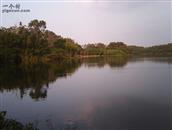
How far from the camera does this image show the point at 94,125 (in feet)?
28.0

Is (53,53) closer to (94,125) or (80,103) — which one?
(80,103)

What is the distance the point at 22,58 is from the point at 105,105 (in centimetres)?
3268

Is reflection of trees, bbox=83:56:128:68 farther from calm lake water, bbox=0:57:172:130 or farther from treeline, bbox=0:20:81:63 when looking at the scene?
calm lake water, bbox=0:57:172:130

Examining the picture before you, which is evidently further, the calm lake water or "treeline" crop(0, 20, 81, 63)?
"treeline" crop(0, 20, 81, 63)

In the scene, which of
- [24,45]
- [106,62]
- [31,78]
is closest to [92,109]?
[31,78]

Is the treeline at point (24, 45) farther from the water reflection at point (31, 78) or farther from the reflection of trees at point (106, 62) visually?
the reflection of trees at point (106, 62)

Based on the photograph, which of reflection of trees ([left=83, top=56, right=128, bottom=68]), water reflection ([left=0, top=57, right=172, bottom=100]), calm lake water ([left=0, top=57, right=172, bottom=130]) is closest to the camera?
calm lake water ([left=0, top=57, right=172, bottom=130])

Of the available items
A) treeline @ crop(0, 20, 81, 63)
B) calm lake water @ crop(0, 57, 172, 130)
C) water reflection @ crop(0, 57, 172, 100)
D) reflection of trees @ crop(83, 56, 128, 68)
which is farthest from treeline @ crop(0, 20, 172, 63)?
calm lake water @ crop(0, 57, 172, 130)

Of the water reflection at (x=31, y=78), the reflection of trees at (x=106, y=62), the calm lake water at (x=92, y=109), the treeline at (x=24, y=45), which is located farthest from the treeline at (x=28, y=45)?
the calm lake water at (x=92, y=109)

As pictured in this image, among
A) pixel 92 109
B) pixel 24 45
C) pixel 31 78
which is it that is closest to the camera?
pixel 92 109

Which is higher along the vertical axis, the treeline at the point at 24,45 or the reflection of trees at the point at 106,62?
the treeline at the point at 24,45

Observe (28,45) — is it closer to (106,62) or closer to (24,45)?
(24,45)

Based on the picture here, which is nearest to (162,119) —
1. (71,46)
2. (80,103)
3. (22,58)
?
(80,103)

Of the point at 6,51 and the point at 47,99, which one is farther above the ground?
the point at 6,51
